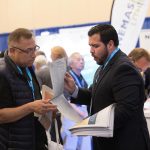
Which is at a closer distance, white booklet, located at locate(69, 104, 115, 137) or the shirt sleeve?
white booklet, located at locate(69, 104, 115, 137)

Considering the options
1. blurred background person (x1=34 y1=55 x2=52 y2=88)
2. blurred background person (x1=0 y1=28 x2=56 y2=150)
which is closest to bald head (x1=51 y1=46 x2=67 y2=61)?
blurred background person (x1=34 y1=55 x2=52 y2=88)

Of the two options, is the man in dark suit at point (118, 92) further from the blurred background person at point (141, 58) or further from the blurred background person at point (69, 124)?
the blurred background person at point (69, 124)

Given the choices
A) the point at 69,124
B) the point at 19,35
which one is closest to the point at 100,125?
the point at 19,35

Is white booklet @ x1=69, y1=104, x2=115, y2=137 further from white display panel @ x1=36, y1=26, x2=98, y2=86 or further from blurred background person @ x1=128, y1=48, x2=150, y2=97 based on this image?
white display panel @ x1=36, y1=26, x2=98, y2=86

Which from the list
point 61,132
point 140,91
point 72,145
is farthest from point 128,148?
point 72,145

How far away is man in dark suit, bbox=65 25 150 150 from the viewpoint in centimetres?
178

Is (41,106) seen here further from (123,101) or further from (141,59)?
(141,59)

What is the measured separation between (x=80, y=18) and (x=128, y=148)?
494cm

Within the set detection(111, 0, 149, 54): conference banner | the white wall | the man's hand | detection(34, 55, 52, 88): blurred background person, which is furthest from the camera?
the white wall

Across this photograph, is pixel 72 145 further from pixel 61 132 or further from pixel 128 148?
pixel 128 148

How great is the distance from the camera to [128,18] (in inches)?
188

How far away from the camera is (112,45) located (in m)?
1.91

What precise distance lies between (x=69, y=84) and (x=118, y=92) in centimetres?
39

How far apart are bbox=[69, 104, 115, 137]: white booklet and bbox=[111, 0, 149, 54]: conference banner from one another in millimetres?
3148
